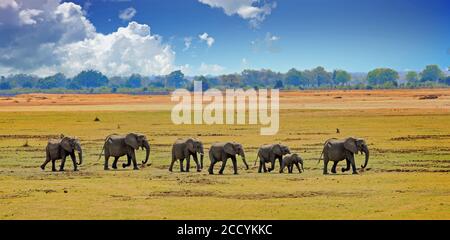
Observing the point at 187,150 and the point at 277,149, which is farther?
the point at 277,149

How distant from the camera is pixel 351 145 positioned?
29141 millimetres

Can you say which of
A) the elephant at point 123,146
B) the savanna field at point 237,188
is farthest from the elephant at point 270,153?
the elephant at point 123,146

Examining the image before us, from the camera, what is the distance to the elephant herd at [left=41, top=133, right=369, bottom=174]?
95.8 feet

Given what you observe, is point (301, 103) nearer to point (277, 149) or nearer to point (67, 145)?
point (277, 149)


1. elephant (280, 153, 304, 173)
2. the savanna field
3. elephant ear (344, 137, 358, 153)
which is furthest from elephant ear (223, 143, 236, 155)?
elephant ear (344, 137, 358, 153)

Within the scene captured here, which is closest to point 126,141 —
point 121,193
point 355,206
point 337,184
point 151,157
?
point 151,157

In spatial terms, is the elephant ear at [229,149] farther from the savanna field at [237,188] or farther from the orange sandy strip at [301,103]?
the orange sandy strip at [301,103]

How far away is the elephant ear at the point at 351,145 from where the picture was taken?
29.1m

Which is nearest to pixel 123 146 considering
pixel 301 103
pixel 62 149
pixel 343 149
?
pixel 62 149

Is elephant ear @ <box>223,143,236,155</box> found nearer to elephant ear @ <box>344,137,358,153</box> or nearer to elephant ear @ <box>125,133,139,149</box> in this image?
elephant ear @ <box>125,133,139,149</box>

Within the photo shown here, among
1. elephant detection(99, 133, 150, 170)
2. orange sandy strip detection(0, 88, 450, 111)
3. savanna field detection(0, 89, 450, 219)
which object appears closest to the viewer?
savanna field detection(0, 89, 450, 219)

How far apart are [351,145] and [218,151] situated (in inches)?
216

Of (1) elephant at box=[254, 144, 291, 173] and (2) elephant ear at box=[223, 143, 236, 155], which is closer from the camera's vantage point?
(2) elephant ear at box=[223, 143, 236, 155]

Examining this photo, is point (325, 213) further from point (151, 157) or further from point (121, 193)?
point (151, 157)
